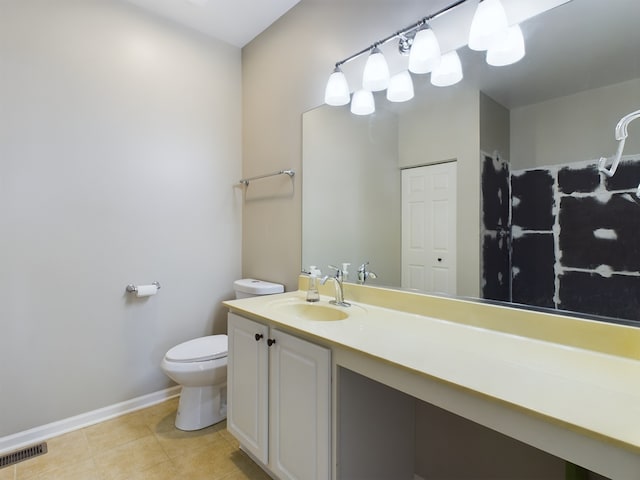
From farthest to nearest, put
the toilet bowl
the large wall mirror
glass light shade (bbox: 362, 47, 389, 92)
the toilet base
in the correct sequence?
the toilet base, the toilet bowl, glass light shade (bbox: 362, 47, 389, 92), the large wall mirror

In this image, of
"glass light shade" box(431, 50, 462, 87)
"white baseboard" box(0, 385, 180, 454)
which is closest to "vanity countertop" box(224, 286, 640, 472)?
"glass light shade" box(431, 50, 462, 87)

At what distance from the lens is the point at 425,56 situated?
1358 mm

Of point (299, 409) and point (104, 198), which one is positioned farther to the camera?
point (104, 198)

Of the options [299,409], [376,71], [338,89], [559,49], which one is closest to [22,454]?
[299,409]

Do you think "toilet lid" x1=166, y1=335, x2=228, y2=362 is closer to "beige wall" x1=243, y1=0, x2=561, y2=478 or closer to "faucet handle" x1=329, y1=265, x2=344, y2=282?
"beige wall" x1=243, y1=0, x2=561, y2=478

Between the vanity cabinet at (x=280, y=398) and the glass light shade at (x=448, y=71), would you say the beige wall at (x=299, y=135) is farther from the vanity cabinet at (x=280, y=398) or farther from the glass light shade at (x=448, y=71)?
the vanity cabinet at (x=280, y=398)

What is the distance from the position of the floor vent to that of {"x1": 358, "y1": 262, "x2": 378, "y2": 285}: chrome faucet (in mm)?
1898

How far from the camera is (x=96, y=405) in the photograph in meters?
1.98

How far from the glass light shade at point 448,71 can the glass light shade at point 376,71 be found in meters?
0.25

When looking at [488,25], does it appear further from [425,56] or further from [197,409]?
[197,409]

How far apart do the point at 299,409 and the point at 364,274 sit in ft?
2.40

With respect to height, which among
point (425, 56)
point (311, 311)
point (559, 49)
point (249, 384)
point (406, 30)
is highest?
point (406, 30)

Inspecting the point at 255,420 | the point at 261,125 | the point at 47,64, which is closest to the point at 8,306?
the point at 47,64

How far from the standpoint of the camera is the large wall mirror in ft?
3.24
